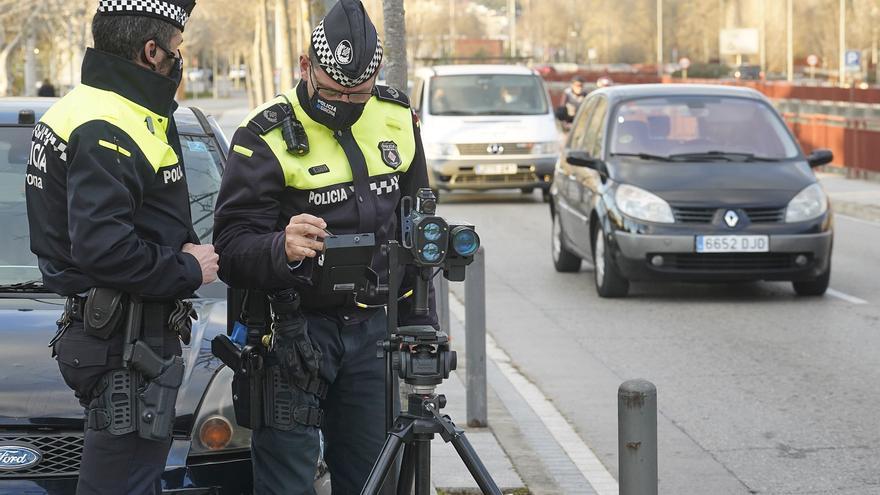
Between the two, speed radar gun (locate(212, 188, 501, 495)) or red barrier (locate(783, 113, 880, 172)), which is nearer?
speed radar gun (locate(212, 188, 501, 495))

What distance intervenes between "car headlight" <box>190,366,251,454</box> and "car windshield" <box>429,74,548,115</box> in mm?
17693

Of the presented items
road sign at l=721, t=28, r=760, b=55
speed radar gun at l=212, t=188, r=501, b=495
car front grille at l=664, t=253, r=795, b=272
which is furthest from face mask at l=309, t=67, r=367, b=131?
road sign at l=721, t=28, r=760, b=55

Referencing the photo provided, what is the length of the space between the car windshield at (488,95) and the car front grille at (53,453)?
704 inches

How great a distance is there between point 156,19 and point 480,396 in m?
3.86

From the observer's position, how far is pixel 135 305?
12.3ft

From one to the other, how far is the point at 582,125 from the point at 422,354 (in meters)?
10.3

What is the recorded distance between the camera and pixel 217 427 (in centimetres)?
447

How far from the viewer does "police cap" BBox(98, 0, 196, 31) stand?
147 inches

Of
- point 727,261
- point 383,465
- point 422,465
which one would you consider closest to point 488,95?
point 727,261

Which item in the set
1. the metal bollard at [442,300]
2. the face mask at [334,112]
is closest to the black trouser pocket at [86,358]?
the face mask at [334,112]

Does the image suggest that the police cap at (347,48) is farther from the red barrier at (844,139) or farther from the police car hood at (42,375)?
the red barrier at (844,139)

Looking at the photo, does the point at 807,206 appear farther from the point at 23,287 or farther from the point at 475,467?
the point at 475,467

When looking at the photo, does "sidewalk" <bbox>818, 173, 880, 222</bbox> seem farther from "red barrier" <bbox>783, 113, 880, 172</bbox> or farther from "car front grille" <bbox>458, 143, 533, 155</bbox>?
"car front grille" <bbox>458, 143, 533, 155</bbox>

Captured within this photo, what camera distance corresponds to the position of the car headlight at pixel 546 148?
21.5m
